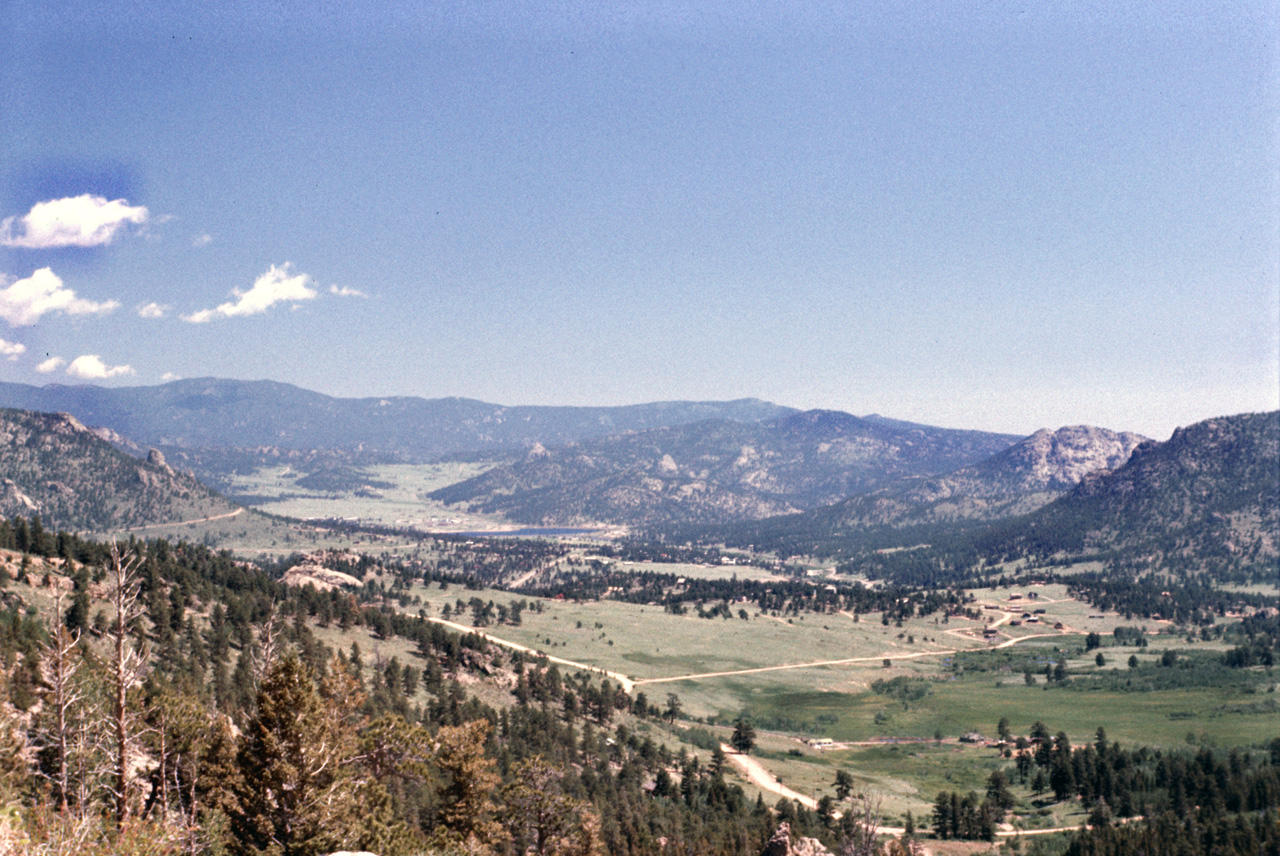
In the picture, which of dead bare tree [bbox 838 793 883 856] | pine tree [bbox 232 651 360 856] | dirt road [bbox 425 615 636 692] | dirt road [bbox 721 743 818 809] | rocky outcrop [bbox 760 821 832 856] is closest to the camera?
pine tree [bbox 232 651 360 856]

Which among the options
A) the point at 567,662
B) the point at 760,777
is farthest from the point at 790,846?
the point at 567,662

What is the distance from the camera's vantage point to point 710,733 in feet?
468

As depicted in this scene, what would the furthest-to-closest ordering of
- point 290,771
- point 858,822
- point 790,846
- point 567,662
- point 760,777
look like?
point 567,662, point 760,777, point 858,822, point 790,846, point 290,771


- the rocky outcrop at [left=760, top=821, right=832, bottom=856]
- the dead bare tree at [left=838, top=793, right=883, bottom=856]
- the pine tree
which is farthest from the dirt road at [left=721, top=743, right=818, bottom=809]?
the pine tree

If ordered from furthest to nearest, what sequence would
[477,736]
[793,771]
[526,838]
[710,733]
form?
[710,733]
[793,771]
[526,838]
[477,736]

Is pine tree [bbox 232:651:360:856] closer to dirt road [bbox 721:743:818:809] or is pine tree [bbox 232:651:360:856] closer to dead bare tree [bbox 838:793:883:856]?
dead bare tree [bbox 838:793:883:856]

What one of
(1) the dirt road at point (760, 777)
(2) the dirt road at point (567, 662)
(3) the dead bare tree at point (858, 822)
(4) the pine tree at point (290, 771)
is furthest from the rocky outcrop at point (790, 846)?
(2) the dirt road at point (567, 662)

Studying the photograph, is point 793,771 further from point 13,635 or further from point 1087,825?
point 13,635

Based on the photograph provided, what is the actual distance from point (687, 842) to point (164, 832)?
64559 millimetres

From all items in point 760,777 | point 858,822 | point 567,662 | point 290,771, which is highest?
point 290,771

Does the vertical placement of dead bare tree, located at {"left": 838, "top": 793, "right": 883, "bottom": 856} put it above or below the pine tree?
below

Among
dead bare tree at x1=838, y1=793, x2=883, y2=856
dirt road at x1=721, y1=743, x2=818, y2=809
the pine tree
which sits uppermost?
the pine tree

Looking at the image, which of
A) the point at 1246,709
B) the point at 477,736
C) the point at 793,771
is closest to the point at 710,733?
the point at 793,771

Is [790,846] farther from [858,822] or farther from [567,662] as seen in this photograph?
[567,662]
